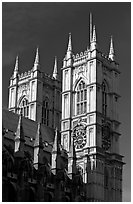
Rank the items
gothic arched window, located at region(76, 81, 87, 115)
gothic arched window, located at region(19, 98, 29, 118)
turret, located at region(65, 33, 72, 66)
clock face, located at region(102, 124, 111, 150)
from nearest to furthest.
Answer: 1. clock face, located at region(102, 124, 111, 150)
2. gothic arched window, located at region(76, 81, 87, 115)
3. turret, located at region(65, 33, 72, 66)
4. gothic arched window, located at region(19, 98, 29, 118)

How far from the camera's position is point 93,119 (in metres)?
71.8

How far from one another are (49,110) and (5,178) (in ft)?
95.7

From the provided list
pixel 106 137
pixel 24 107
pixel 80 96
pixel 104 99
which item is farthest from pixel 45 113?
pixel 106 137

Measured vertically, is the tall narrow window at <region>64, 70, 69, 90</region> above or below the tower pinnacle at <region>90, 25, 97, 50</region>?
below

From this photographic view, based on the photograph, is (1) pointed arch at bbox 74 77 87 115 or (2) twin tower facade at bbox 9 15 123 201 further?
(1) pointed arch at bbox 74 77 87 115

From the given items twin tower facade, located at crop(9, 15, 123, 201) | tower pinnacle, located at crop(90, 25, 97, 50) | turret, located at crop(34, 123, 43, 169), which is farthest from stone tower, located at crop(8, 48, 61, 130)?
turret, located at crop(34, 123, 43, 169)

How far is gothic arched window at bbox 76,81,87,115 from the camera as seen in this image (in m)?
74.8

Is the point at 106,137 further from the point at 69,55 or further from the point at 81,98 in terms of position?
the point at 69,55

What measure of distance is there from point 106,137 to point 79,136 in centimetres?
407

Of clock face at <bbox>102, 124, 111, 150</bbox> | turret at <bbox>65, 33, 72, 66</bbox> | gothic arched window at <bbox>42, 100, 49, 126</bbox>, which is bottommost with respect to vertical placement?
clock face at <bbox>102, 124, 111, 150</bbox>

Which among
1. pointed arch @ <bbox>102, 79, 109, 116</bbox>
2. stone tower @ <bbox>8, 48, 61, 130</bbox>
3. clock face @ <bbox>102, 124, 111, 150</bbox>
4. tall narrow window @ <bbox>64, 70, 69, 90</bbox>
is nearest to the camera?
clock face @ <bbox>102, 124, 111, 150</bbox>

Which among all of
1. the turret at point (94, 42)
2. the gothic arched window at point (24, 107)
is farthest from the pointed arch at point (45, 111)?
the turret at point (94, 42)

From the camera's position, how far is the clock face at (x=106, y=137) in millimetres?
72625

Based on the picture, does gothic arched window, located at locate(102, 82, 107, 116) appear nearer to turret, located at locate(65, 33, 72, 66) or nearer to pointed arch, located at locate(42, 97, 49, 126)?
turret, located at locate(65, 33, 72, 66)
